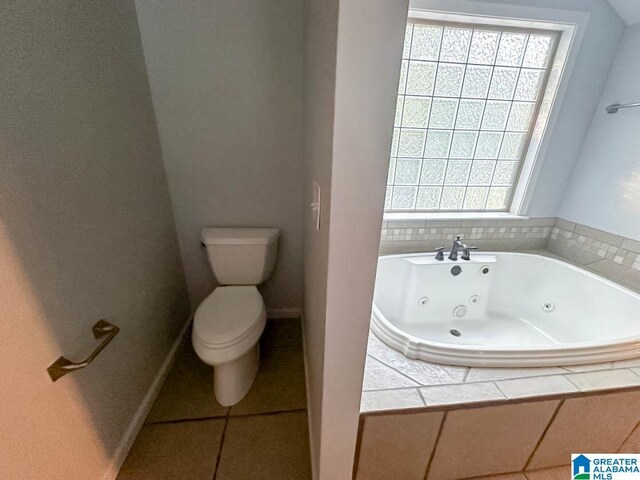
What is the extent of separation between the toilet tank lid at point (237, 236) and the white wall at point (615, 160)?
2046 mm

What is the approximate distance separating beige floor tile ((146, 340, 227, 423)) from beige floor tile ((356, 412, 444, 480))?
736 millimetres

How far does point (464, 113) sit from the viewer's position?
1645 mm

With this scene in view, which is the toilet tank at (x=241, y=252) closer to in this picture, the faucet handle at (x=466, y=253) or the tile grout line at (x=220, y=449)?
the tile grout line at (x=220, y=449)

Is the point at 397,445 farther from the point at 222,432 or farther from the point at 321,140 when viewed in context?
the point at 321,140

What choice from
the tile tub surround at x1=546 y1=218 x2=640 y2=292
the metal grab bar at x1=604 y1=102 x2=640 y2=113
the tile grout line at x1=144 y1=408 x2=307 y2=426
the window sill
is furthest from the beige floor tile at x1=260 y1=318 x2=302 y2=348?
the metal grab bar at x1=604 y1=102 x2=640 y2=113

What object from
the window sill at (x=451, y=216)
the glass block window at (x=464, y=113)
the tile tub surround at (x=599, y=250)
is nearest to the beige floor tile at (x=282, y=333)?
the window sill at (x=451, y=216)

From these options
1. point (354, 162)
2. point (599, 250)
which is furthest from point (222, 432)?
point (599, 250)

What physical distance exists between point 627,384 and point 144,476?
6.06ft

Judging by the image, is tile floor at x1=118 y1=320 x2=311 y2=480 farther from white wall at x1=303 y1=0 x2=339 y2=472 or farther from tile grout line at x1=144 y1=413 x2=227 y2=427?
white wall at x1=303 y1=0 x2=339 y2=472

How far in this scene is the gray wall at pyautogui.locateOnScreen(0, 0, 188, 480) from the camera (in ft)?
2.12

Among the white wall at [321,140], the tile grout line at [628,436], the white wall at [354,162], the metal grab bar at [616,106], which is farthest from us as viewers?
the metal grab bar at [616,106]

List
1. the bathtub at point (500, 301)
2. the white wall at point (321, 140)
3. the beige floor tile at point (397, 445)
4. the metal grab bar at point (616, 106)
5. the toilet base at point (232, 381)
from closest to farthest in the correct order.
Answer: the white wall at point (321, 140) < the beige floor tile at point (397, 445) < the toilet base at point (232, 381) < the metal grab bar at point (616, 106) < the bathtub at point (500, 301)

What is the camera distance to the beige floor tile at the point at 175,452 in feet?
3.28

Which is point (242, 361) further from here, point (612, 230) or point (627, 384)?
point (612, 230)
